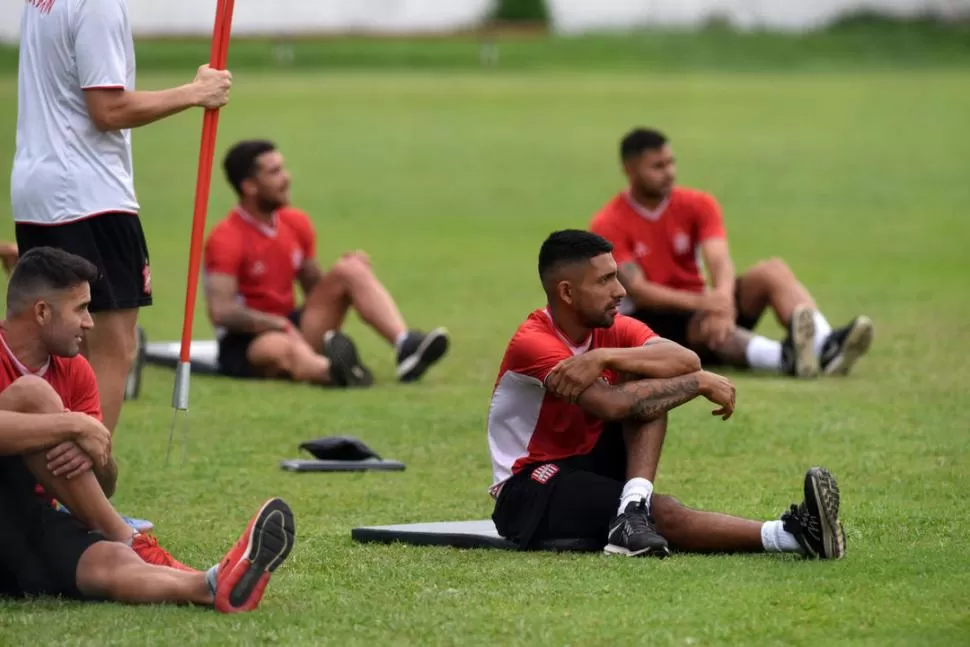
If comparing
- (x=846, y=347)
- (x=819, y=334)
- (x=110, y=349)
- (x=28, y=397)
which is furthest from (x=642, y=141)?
(x=28, y=397)

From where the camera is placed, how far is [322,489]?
29.7 feet

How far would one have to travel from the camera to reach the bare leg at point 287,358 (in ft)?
41.1

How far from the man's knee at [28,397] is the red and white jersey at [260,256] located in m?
6.36

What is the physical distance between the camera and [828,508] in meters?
6.70

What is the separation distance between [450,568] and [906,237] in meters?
17.2

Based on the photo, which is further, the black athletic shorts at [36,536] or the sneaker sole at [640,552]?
the sneaker sole at [640,552]

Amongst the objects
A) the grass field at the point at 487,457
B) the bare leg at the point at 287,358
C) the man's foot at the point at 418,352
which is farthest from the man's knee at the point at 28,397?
the man's foot at the point at 418,352

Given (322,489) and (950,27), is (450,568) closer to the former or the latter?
(322,489)

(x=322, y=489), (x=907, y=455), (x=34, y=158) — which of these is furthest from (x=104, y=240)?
(x=907, y=455)

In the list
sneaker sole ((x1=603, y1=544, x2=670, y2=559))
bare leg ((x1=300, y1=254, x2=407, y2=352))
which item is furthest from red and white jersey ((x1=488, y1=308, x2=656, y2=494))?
bare leg ((x1=300, y1=254, x2=407, y2=352))

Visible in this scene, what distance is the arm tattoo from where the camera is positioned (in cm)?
719

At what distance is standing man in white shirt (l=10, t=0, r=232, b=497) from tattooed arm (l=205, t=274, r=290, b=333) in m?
4.59

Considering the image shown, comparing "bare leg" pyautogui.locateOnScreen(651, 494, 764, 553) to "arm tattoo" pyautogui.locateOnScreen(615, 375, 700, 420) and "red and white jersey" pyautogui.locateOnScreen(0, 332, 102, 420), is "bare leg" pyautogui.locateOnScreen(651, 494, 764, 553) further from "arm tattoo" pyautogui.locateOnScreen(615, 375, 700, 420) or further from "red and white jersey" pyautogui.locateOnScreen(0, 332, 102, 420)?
"red and white jersey" pyautogui.locateOnScreen(0, 332, 102, 420)

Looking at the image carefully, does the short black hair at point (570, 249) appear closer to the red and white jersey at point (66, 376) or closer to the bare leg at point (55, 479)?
the red and white jersey at point (66, 376)
